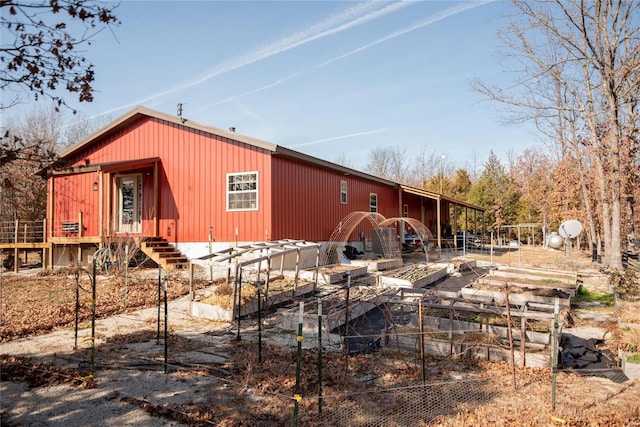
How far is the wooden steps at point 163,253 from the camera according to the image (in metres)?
14.2

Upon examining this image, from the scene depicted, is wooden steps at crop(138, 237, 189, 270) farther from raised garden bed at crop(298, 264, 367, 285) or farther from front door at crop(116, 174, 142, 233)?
raised garden bed at crop(298, 264, 367, 285)

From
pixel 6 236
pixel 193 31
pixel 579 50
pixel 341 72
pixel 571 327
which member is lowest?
pixel 571 327

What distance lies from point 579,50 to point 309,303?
1471 cm

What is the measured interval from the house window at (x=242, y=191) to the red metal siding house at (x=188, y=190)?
0.03m

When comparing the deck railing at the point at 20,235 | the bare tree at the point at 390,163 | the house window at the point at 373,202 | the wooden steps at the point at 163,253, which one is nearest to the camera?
the wooden steps at the point at 163,253

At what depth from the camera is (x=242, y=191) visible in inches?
562

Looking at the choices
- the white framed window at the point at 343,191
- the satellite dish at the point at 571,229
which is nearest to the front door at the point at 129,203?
the white framed window at the point at 343,191

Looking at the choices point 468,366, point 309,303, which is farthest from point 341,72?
point 468,366

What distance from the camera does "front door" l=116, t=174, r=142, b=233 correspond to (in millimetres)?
16547

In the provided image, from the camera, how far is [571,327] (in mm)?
8023

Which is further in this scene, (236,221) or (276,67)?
(236,221)

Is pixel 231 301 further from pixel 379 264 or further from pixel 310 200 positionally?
pixel 310 200

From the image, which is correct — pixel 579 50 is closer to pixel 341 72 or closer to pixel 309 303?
pixel 341 72

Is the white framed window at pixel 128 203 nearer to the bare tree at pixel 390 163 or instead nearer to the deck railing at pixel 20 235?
the deck railing at pixel 20 235
